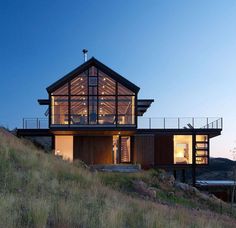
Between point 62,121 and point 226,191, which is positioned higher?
point 62,121

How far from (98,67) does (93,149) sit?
6187 mm

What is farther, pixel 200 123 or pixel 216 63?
pixel 216 63

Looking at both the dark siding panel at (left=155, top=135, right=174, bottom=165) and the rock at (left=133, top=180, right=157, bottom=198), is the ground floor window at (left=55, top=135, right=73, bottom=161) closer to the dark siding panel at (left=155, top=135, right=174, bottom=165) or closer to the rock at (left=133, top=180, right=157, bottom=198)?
the dark siding panel at (left=155, top=135, right=174, bottom=165)

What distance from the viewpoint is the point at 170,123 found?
32.4 m

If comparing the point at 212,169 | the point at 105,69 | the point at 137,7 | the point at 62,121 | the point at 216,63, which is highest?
the point at 216,63

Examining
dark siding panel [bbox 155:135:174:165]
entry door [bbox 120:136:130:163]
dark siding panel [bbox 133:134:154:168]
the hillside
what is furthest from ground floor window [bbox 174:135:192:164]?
the hillside

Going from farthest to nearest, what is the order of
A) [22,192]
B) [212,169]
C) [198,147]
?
[212,169], [198,147], [22,192]

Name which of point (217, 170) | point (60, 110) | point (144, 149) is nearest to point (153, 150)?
point (144, 149)

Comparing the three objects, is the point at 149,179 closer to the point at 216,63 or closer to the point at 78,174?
the point at 78,174

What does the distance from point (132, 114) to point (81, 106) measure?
361cm

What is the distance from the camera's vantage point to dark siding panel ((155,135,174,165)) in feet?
105

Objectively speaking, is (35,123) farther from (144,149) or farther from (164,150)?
(164,150)


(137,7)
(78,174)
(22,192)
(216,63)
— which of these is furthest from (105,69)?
(216,63)

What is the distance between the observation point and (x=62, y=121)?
99.2 ft
